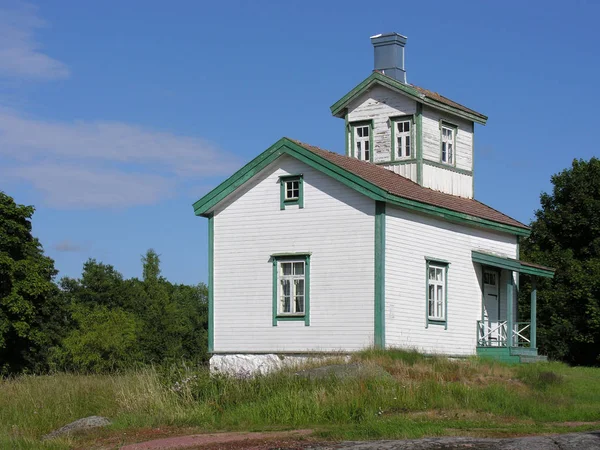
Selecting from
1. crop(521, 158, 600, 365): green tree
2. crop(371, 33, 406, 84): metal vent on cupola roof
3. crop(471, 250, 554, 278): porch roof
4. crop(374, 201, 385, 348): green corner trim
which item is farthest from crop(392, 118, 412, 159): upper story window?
crop(521, 158, 600, 365): green tree

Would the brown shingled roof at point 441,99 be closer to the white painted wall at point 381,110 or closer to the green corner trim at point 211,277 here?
the white painted wall at point 381,110

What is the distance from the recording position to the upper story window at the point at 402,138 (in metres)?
29.6

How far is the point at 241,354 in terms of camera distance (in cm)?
2655

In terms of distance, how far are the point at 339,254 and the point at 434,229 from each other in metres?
3.27

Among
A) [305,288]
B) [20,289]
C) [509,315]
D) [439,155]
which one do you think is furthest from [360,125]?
[20,289]

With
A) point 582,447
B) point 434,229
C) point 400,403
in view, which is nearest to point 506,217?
point 434,229

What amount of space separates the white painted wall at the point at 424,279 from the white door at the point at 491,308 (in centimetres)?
59

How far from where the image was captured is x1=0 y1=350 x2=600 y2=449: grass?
55.5ft

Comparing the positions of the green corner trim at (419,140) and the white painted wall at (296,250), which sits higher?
the green corner trim at (419,140)

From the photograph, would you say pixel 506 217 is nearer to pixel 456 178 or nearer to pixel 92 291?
pixel 456 178

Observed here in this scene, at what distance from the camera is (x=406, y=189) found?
2686 centimetres

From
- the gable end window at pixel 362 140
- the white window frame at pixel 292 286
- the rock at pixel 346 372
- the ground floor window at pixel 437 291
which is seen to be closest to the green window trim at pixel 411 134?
the gable end window at pixel 362 140

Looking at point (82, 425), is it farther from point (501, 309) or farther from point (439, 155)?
point (501, 309)

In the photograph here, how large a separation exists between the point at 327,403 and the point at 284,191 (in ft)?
31.7
